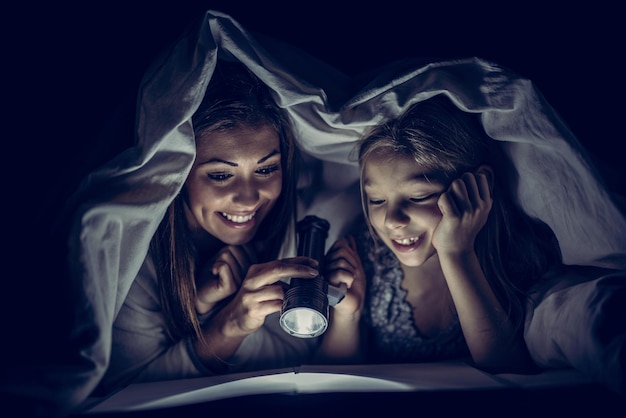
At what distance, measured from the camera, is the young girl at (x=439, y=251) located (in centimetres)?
109

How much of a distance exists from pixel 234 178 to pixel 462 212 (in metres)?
0.42

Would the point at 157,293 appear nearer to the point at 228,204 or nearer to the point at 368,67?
the point at 228,204

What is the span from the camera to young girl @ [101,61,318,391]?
1107 mm

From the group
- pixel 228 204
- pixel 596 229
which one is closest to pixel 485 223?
pixel 596 229

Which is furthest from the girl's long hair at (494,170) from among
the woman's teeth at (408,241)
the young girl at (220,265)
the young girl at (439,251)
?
the young girl at (220,265)

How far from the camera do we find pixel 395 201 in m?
1.09

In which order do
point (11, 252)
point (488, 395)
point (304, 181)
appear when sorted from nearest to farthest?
1. point (488, 395)
2. point (11, 252)
3. point (304, 181)

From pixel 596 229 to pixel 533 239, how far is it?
0.16 metres

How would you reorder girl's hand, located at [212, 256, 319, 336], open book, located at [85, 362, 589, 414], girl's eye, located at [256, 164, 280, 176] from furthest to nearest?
1. girl's eye, located at [256, 164, 280, 176]
2. girl's hand, located at [212, 256, 319, 336]
3. open book, located at [85, 362, 589, 414]

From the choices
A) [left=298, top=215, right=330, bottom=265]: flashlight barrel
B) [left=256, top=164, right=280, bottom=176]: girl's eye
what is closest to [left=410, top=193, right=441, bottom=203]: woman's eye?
[left=298, top=215, right=330, bottom=265]: flashlight barrel

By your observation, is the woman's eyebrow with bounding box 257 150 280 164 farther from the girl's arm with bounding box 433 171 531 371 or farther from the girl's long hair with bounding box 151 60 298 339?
the girl's arm with bounding box 433 171 531 371

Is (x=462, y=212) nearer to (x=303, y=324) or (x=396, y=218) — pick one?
(x=396, y=218)

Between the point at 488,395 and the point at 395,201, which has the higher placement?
the point at 395,201

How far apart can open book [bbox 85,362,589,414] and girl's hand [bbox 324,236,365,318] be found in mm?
155
